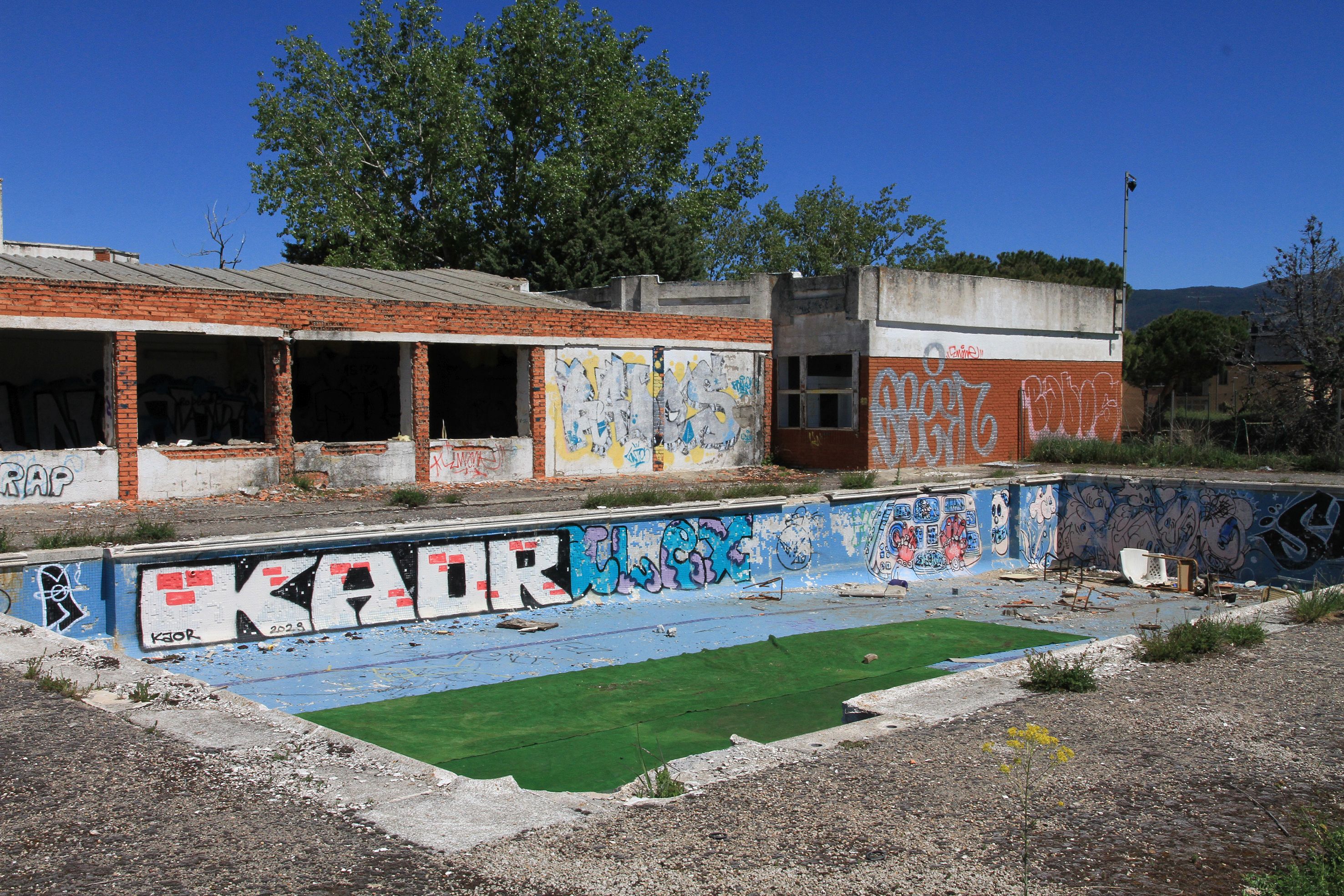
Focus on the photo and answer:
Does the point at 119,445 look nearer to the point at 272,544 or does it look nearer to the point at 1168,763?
the point at 272,544

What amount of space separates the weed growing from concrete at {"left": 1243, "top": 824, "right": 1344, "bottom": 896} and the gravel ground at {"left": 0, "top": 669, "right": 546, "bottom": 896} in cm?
283

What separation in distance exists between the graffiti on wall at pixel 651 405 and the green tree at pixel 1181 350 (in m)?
28.4

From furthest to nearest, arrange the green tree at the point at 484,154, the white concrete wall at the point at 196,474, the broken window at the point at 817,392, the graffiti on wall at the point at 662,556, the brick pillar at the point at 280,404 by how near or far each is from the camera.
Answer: the green tree at the point at 484,154 < the broken window at the point at 817,392 < the brick pillar at the point at 280,404 < the white concrete wall at the point at 196,474 < the graffiti on wall at the point at 662,556

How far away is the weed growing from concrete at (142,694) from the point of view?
6.20 meters

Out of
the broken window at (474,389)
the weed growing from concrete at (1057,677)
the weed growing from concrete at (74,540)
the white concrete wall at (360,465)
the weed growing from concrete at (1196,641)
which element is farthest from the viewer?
the broken window at (474,389)

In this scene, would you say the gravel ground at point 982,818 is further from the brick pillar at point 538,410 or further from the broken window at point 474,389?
the broken window at point 474,389

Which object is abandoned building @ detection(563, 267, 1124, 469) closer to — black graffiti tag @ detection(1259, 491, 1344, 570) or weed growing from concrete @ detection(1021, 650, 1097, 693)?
black graffiti tag @ detection(1259, 491, 1344, 570)

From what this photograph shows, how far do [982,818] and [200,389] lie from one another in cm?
2069

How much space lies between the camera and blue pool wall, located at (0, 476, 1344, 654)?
1061cm

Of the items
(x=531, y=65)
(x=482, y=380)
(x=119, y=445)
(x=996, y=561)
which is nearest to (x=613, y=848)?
(x=119, y=445)

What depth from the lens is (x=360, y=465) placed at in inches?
701

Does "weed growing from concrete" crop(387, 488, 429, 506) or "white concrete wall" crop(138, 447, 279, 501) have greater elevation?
"white concrete wall" crop(138, 447, 279, 501)

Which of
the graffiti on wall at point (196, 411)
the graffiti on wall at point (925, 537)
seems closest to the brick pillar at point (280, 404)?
the graffiti on wall at point (196, 411)

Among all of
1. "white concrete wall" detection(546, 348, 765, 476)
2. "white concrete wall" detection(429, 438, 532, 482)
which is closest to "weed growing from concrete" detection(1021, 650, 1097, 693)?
"white concrete wall" detection(429, 438, 532, 482)
